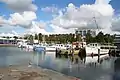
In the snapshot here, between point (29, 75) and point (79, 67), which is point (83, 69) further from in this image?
point (29, 75)

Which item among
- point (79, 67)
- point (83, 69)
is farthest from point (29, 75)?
point (79, 67)

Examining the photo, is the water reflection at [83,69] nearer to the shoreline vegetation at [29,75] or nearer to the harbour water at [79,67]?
the harbour water at [79,67]

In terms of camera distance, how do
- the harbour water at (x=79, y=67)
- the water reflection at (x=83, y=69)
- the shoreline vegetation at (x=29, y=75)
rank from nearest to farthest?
the shoreline vegetation at (x=29, y=75)
the water reflection at (x=83, y=69)
the harbour water at (x=79, y=67)

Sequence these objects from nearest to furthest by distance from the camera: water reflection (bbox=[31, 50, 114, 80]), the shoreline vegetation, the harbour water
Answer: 1. the shoreline vegetation
2. water reflection (bbox=[31, 50, 114, 80])
3. the harbour water

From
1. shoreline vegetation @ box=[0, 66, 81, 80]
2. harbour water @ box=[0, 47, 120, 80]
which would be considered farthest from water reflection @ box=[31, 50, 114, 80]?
shoreline vegetation @ box=[0, 66, 81, 80]

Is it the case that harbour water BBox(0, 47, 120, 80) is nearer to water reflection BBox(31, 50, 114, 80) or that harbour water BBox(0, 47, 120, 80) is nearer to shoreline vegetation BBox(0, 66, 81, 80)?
water reflection BBox(31, 50, 114, 80)

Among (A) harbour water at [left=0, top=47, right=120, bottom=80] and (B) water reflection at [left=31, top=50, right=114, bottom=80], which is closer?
(B) water reflection at [left=31, top=50, right=114, bottom=80]

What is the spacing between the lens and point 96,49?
16362 cm

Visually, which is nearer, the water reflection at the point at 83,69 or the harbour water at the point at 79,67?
the water reflection at the point at 83,69

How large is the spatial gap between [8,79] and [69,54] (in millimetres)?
104706

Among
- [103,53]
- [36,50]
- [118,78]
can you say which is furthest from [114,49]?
[118,78]

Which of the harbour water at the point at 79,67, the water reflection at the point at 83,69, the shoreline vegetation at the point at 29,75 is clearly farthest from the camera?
the harbour water at the point at 79,67

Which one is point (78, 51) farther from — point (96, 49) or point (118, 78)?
point (118, 78)

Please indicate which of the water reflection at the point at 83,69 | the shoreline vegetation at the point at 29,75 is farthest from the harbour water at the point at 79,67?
the shoreline vegetation at the point at 29,75
